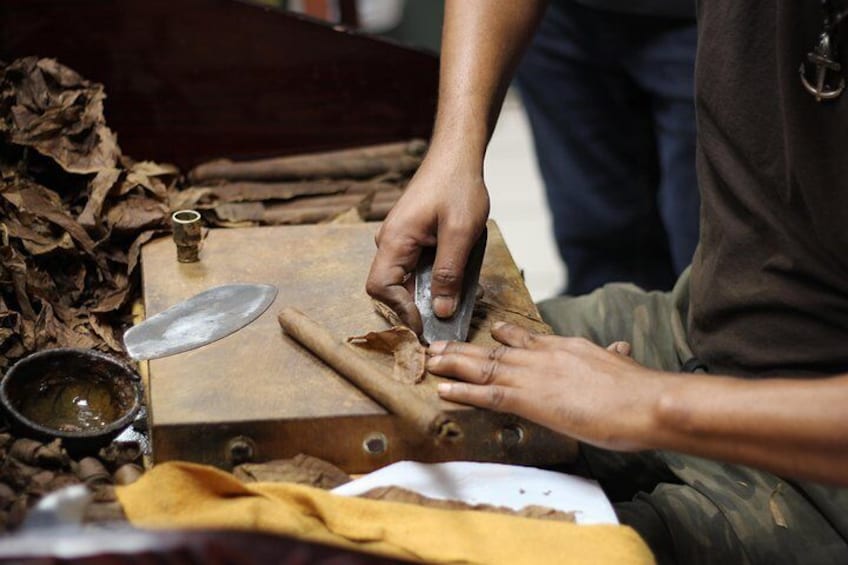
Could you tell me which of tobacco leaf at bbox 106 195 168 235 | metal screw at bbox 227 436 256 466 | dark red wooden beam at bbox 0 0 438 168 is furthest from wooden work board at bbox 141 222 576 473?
dark red wooden beam at bbox 0 0 438 168

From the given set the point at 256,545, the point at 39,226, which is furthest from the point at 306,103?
the point at 256,545

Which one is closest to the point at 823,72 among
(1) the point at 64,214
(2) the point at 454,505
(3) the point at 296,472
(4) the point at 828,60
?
(4) the point at 828,60

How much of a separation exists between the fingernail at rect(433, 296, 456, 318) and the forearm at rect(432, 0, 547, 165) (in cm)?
28

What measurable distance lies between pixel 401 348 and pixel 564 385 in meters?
0.24

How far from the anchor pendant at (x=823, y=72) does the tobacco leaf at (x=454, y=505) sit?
0.60 meters

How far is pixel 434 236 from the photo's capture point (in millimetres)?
1534

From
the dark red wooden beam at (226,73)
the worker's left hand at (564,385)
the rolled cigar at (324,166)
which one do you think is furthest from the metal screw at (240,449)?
the dark red wooden beam at (226,73)

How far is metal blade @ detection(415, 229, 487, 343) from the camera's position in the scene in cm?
144

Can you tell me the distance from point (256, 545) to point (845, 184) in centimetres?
86

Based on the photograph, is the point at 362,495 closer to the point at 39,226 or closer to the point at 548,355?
the point at 548,355

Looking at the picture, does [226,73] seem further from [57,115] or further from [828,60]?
[828,60]

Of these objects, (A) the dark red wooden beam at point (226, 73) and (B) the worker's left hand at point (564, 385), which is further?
(A) the dark red wooden beam at point (226, 73)

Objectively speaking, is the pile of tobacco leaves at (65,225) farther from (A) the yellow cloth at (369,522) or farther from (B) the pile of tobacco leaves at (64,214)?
(A) the yellow cloth at (369,522)

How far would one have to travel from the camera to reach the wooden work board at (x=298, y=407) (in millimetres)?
1290
